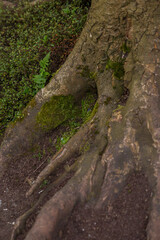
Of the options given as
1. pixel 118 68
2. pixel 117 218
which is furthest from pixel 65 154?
pixel 118 68

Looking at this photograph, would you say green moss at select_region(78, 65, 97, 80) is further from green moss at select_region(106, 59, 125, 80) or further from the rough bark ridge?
green moss at select_region(106, 59, 125, 80)

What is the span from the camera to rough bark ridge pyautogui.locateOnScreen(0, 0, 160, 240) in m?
3.49

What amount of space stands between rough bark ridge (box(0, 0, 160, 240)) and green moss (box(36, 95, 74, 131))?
29.8 inches

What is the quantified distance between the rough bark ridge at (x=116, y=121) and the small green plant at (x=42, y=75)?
1.40 meters

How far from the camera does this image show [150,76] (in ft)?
12.5

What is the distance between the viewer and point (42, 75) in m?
Answer: 5.78

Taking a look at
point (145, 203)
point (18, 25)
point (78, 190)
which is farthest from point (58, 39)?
point (145, 203)

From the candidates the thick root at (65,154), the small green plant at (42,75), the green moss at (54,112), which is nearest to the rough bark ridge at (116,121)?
the thick root at (65,154)

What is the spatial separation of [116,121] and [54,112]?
1.56 metres

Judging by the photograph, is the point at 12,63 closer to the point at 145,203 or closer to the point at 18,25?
the point at 18,25

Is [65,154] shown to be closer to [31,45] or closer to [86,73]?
[86,73]

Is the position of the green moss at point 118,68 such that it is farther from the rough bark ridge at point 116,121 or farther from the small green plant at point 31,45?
the small green plant at point 31,45

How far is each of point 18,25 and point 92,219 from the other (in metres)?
5.72

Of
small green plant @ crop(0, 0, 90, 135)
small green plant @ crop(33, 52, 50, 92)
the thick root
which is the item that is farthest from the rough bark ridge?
small green plant @ crop(0, 0, 90, 135)
